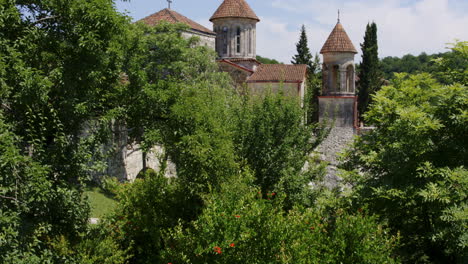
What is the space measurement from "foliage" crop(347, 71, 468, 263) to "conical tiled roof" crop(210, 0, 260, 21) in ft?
65.6

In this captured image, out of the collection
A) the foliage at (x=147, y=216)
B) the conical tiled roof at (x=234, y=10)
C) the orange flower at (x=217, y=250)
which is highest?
the conical tiled roof at (x=234, y=10)

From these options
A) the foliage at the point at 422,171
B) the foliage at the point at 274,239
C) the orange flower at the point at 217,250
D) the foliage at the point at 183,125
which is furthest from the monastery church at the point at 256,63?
the orange flower at the point at 217,250

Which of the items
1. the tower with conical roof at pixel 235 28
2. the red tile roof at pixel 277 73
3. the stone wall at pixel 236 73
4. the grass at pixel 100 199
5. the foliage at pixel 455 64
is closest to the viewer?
the foliage at pixel 455 64

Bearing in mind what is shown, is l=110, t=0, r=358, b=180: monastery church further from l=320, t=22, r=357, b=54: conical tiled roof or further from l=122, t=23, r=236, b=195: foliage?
l=122, t=23, r=236, b=195: foliage

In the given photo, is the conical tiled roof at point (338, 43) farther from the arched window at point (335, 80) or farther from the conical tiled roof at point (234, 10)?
the conical tiled roof at point (234, 10)

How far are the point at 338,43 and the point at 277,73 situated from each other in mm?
4530

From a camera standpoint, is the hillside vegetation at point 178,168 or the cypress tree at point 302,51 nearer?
the hillside vegetation at point 178,168

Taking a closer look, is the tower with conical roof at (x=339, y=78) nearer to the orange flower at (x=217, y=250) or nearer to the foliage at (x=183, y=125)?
the foliage at (x=183, y=125)

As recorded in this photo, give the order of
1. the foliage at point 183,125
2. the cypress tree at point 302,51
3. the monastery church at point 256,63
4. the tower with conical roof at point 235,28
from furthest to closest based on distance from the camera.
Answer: the cypress tree at point 302,51, the tower with conical roof at point 235,28, the monastery church at point 256,63, the foliage at point 183,125

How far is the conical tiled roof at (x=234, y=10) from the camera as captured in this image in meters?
27.3

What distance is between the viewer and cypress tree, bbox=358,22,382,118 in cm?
3191

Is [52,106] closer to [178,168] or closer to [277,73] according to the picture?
[178,168]

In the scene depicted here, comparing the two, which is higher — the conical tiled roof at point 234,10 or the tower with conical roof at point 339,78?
the conical tiled roof at point 234,10

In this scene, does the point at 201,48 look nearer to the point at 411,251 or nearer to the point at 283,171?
the point at 283,171
